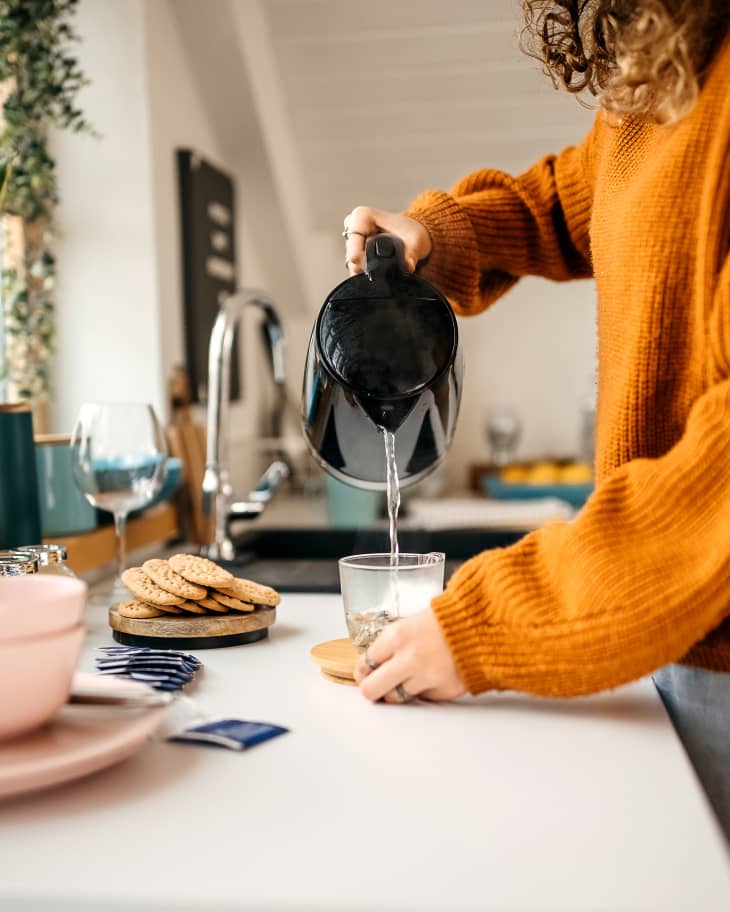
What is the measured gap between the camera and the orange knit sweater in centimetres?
77

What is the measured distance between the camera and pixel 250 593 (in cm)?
112

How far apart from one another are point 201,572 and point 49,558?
156 mm

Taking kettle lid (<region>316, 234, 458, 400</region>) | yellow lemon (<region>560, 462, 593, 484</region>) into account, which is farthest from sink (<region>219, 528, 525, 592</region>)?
yellow lemon (<region>560, 462, 593, 484</region>)

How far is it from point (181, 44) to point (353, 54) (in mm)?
599

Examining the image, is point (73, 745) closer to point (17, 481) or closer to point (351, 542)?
point (17, 481)

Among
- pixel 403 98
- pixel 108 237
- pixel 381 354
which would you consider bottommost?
pixel 381 354

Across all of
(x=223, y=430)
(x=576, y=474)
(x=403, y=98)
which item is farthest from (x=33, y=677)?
(x=576, y=474)

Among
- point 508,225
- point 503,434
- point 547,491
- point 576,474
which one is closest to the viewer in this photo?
point 508,225

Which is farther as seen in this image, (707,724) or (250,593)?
(250,593)

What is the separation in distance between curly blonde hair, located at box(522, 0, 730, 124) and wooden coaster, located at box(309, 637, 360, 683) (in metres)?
0.52

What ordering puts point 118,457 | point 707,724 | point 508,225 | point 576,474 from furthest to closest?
point 576,474
point 118,457
point 508,225
point 707,724

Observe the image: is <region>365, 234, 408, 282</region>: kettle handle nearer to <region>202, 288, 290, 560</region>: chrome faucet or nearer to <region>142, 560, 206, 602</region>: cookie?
<region>142, 560, 206, 602</region>: cookie

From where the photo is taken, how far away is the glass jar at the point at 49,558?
1.08 meters

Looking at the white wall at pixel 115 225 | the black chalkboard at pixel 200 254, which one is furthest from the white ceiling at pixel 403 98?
the white wall at pixel 115 225
